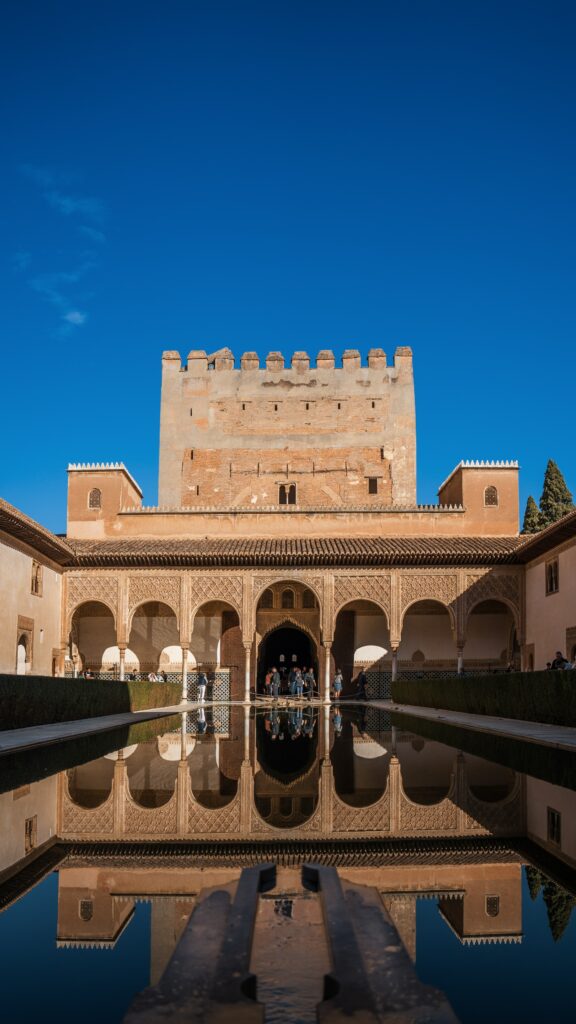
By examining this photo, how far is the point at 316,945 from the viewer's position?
208 centimetres

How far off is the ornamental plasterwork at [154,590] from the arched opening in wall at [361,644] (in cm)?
452

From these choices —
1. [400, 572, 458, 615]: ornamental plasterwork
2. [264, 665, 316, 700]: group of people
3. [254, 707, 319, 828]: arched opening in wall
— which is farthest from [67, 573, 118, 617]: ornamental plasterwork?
A: [254, 707, 319, 828]: arched opening in wall

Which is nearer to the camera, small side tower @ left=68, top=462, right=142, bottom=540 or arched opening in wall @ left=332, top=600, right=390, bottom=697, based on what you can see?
arched opening in wall @ left=332, top=600, right=390, bottom=697

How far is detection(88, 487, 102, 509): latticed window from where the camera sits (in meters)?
25.7

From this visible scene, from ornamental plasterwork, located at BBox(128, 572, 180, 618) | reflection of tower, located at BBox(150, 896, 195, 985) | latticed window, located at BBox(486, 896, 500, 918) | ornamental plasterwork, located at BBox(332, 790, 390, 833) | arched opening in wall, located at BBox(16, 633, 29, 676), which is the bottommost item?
ornamental plasterwork, located at BBox(332, 790, 390, 833)

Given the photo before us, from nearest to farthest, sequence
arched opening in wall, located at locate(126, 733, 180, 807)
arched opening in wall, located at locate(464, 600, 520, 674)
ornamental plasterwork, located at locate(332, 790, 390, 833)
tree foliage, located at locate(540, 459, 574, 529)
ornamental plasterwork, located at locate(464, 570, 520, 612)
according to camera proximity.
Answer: ornamental plasterwork, located at locate(332, 790, 390, 833), arched opening in wall, located at locate(126, 733, 180, 807), ornamental plasterwork, located at locate(464, 570, 520, 612), arched opening in wall, located at locate(464, 600, 520, 674), tree foliage, located at locate(540, 459, 574, 529)

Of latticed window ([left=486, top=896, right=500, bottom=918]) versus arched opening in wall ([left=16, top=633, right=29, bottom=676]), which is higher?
arched opening in wall ([left=16, top=633, right=29, bottom=676])

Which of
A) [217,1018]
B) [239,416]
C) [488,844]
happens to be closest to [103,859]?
[488,844]

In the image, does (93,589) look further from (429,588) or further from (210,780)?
Result: (210,780)

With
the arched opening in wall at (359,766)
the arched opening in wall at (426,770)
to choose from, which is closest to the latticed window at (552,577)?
the arched opening in wall at (359,766)

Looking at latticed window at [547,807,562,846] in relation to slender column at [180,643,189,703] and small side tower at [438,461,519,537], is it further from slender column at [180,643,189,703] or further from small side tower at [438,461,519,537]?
small side tower at [438,461,519,537]

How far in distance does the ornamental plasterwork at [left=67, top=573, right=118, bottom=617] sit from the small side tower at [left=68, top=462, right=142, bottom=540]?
250cm

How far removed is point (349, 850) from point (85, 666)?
22.0 meters

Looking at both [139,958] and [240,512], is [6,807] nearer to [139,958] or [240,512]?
[139,958]
